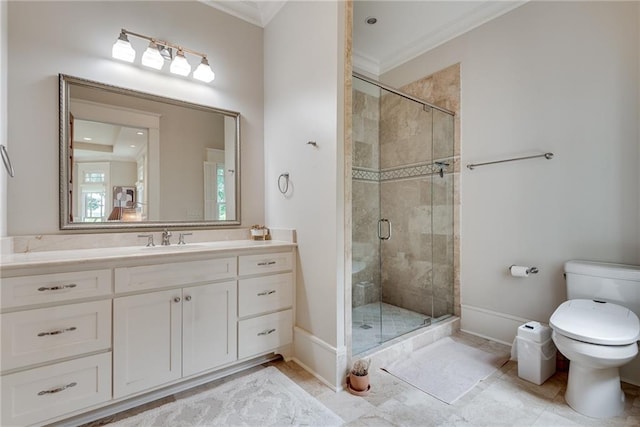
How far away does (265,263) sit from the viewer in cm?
210

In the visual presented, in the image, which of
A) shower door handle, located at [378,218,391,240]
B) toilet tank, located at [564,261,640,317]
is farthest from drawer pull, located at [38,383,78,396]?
toilet tank, located at [564,261,640,317]

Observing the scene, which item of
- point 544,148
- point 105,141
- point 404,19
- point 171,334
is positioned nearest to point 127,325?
point 171,334

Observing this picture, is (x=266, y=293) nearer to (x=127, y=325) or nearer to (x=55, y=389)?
(x=127, y=325)

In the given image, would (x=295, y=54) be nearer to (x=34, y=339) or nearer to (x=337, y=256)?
(x=337, y=256)

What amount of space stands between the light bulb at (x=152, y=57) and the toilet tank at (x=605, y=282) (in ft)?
10.4

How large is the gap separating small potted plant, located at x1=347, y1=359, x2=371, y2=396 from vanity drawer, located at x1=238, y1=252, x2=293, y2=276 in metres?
0.82

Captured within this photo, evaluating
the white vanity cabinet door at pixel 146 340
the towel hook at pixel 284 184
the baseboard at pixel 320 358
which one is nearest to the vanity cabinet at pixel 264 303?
the baseboard at pixel 320 358

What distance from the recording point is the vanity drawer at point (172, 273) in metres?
1.59

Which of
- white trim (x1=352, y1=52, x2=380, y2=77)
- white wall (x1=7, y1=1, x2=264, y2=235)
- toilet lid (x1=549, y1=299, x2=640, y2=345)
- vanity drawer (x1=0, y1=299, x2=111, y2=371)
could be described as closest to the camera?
vanity drawer (x1=0, y1=299, x2=111, y2=371)

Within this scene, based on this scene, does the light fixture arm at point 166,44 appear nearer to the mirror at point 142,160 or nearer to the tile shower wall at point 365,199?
the mirror at point 142,160

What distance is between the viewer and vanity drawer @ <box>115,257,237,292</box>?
62.7 inches

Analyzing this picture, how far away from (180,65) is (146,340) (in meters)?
1.87

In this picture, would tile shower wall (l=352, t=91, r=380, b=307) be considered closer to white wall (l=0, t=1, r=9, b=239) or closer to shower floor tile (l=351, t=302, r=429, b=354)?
shower floor tile (l=351, t=302, r=429, b=354)

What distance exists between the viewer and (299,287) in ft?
7.27
